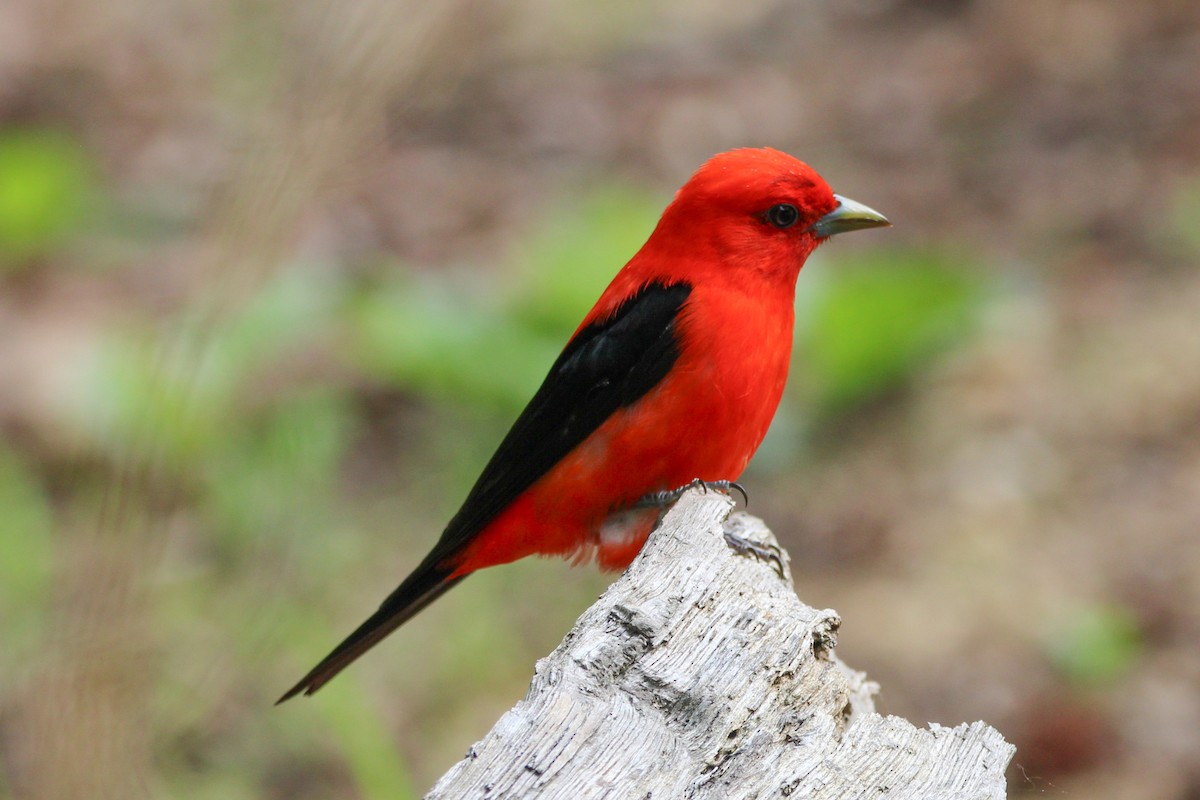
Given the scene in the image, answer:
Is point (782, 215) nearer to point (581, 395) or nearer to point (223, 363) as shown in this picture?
point (581, 395)

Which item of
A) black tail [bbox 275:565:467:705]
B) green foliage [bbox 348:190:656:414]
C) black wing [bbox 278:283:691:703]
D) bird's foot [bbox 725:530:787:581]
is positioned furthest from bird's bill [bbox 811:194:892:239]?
green foliage [bbox 348:190:656:414]

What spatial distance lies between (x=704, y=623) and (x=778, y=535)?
157 inches

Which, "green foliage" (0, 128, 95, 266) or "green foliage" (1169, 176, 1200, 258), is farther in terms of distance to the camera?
"green foliage" (0, 128, 95, 266)

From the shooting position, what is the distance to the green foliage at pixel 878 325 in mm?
6691

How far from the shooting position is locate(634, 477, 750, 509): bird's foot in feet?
12.2

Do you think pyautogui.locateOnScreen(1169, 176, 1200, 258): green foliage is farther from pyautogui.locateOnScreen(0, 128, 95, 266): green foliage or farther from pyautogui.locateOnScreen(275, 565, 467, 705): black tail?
pyautogui.locateOnScreen(0, 128, 95, 266): green foliage

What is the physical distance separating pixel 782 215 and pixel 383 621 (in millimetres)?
1747

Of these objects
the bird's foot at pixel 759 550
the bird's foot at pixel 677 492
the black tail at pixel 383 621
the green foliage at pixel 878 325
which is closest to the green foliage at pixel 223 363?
the black tail at pixel 383 621

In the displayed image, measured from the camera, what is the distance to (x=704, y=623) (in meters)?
2.70

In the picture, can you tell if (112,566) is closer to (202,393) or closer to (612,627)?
(612,627)

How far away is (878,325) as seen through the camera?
6812mm

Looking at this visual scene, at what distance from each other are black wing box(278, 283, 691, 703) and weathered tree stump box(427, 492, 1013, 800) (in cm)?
114

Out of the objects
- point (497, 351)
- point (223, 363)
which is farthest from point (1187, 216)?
point (223, 363)

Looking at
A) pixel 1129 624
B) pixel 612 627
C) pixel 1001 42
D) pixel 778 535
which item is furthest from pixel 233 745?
pixel 1001 42
